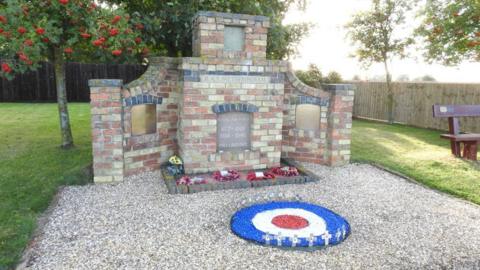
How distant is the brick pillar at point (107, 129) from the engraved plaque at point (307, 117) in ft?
13.1

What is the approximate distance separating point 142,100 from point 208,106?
1.32 m

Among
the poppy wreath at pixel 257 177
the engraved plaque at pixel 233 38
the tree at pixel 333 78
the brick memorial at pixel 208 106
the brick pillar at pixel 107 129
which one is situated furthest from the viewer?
the tree at pixel 333 78

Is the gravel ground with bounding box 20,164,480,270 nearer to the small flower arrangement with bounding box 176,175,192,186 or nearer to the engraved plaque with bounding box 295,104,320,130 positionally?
the small flower arrangement with bounding box 176,175,192,186

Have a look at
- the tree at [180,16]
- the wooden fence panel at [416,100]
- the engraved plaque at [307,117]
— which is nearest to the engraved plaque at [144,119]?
the tree at [180,16]

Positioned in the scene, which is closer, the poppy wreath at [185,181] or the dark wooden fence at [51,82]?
the poppy wreath at [185,181]

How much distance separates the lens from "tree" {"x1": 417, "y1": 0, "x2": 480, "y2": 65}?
10.5 meters

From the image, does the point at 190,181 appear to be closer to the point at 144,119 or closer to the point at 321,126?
the point at 144,119

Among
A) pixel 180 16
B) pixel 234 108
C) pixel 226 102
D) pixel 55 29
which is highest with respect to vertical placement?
pixel 180 16

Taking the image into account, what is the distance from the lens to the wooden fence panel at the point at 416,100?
42.5 ft

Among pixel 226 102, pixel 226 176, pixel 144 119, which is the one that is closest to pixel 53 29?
pixel 144 119

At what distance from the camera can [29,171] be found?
6.98 m

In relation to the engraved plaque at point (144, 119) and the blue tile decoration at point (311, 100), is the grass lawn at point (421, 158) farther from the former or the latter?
the engraved plaque at point (144, 119)

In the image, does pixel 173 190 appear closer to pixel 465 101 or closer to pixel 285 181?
pixel 285 181

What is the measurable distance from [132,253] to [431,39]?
1221 centimetres
